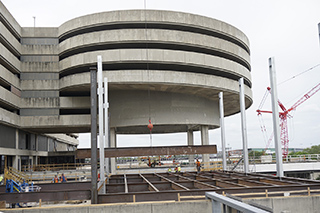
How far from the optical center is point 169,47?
45500 mm

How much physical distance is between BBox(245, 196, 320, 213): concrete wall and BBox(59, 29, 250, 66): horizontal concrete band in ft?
102

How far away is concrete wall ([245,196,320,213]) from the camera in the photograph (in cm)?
1445

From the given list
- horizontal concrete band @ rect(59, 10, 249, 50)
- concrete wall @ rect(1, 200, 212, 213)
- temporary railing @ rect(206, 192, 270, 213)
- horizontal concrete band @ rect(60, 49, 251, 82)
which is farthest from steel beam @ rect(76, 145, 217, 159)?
horizontal concrete band @ rect(59, 10, 249, 50)

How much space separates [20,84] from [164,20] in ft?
75.6

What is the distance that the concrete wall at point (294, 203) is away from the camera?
47.4ft

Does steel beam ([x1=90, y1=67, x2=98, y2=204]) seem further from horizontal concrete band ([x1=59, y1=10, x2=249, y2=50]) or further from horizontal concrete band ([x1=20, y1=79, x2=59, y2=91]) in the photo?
horizontal concrete band ([x1=20, y1=79, x2=59, y2=91])

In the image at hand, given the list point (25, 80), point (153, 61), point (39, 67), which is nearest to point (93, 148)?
point (153, 61)

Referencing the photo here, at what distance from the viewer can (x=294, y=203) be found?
14.6 metres

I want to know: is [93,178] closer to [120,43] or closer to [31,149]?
[120,43]

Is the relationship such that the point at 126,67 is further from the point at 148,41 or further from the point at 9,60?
the point at 9,60

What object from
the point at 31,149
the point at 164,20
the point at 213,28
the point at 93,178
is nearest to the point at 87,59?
the point at 164,20

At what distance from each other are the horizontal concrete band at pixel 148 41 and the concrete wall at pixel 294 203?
3104 cm

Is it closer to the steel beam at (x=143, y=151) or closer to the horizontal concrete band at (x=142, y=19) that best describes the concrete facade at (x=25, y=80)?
the horizontal concrete band at (x=142, y=19)

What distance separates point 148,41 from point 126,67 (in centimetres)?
629
